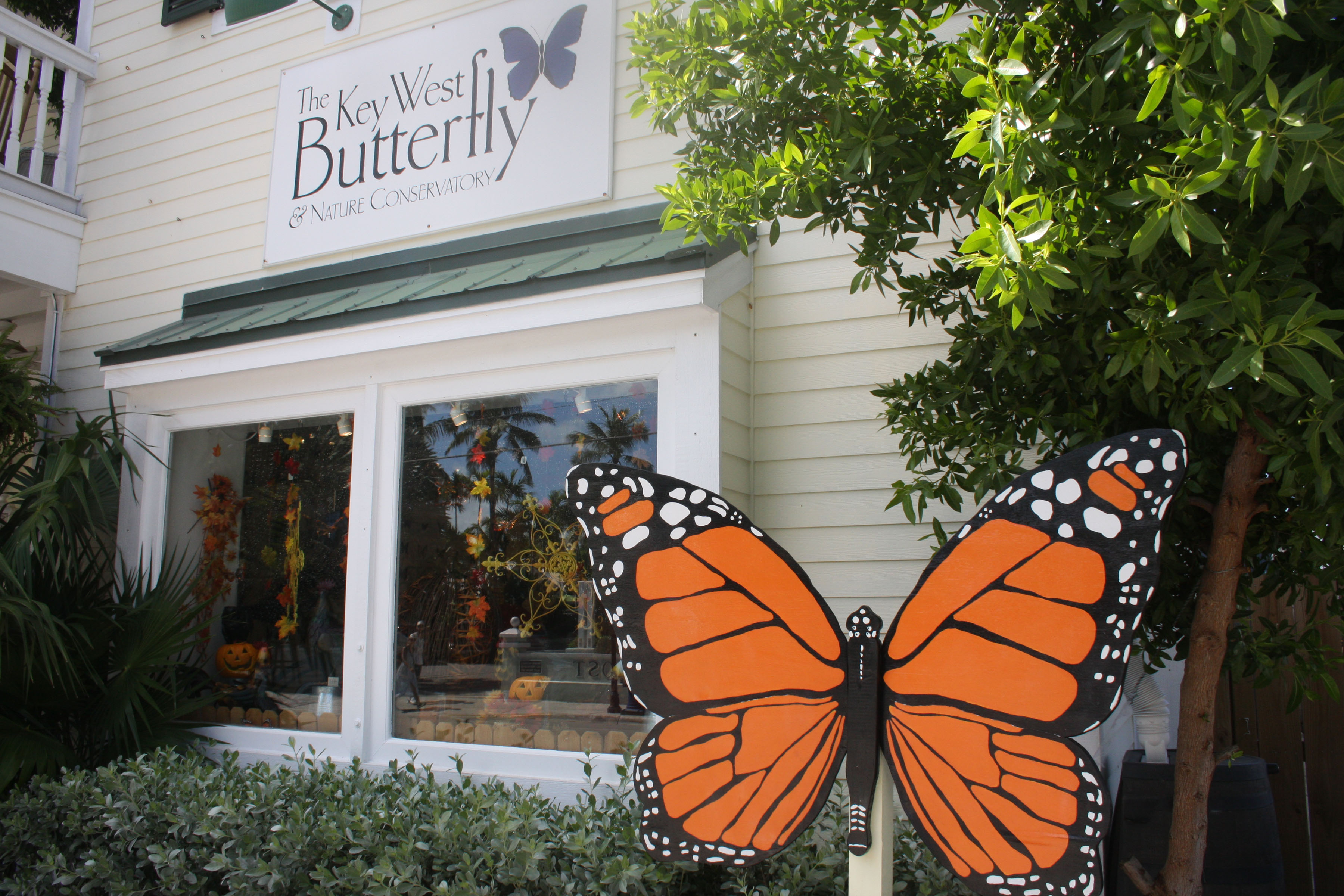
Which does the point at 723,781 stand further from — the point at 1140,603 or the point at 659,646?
the point at 1140,603

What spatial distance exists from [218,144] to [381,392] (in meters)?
2.40

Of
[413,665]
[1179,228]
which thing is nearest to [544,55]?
[413,665]

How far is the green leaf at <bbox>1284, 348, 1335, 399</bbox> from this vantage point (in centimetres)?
126

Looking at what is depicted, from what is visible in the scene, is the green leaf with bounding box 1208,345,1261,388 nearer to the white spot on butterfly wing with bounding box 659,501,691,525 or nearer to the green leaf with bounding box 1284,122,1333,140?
the green leaf with bounding box 1284,122,1333,140

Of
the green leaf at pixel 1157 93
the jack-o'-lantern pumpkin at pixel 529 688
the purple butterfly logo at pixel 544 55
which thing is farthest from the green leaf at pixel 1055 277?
the purple butterfly logo at pixel 544 55

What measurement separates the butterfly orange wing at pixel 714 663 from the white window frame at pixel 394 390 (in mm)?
1271

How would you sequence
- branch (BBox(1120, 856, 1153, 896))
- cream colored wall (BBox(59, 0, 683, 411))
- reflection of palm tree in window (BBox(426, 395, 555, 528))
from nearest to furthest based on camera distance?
branch (BBox(1120, 856, 1153, 896)), reflection of palm tree in window (BBox(426, 395, 555, 528)), cream colored wall (BBox(59, 0, 683, 411))

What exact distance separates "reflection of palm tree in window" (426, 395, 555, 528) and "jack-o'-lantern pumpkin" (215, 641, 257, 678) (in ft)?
4.94

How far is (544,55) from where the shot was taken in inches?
163

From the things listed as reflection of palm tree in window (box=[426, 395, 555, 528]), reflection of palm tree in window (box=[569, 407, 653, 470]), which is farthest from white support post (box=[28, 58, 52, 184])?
reflection of palm tree in window (box=[569, 407, 653, 470])

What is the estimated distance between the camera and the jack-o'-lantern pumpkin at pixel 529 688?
3.38m

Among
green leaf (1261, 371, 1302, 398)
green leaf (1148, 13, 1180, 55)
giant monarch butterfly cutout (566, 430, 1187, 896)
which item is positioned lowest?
giant monarch butterfly cutout (566, 430, 1187, 896)

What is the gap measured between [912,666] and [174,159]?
5.39 metres

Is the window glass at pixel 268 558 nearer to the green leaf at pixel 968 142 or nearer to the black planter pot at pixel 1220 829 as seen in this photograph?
the black planter pot at pixel 1220 829
